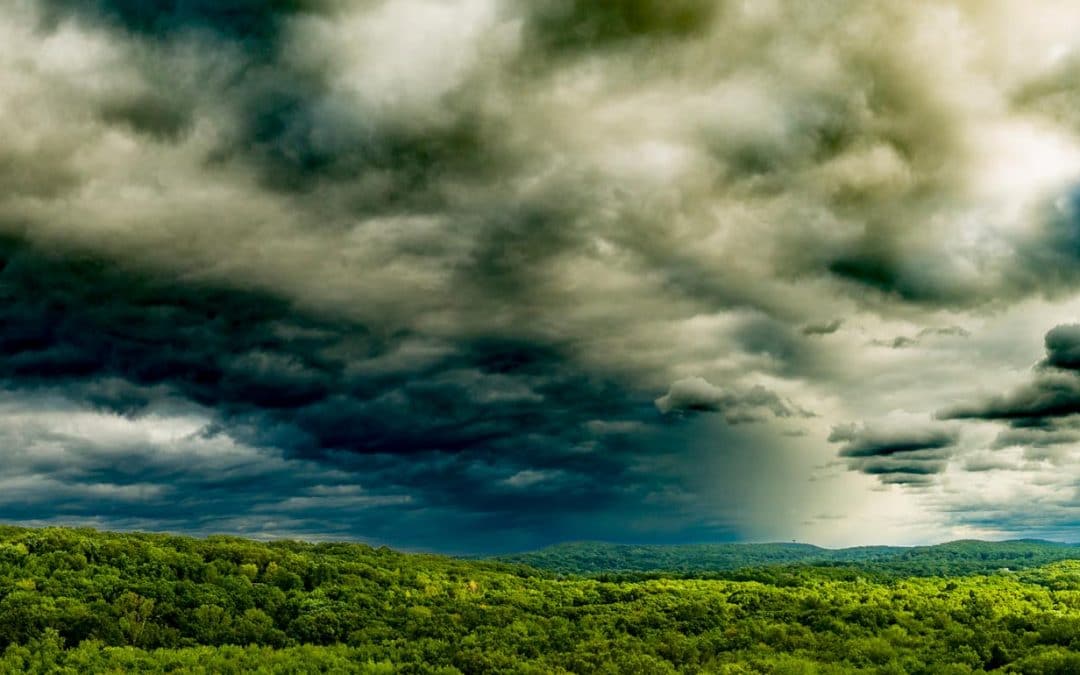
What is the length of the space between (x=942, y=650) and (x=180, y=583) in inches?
3891

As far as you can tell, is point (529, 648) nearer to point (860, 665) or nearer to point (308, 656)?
point (308, 656)

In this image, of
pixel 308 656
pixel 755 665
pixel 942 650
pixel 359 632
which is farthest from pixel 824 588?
pixel 308 656

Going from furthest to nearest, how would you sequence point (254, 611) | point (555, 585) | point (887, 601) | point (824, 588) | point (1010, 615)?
1. point (824, 588)
2. point (555, 585)
3. point (887, 601)
4. point (1010, 615)
5. point (254, 611)

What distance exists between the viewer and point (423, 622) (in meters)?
98.6

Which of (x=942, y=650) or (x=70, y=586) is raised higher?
(x=70, y=586)

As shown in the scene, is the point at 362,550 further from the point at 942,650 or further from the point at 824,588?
the point at 942,650

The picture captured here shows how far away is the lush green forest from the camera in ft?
241

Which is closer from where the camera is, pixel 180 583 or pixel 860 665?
pixel 860 665

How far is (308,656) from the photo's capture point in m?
76.0

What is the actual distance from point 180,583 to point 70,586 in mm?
13800

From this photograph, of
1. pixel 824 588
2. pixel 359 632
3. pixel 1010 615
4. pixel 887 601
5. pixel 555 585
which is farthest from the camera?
pixel 824 588

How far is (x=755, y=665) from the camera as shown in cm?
7519

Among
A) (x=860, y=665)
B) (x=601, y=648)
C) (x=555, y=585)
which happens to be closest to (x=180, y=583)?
(x=601, y=648)

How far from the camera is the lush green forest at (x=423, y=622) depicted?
241 ft
